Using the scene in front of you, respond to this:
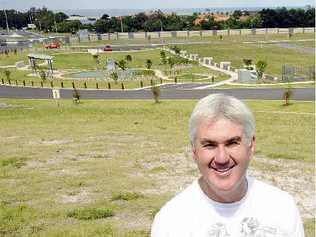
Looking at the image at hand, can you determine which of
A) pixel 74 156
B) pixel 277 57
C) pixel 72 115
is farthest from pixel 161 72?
pixel 74 156

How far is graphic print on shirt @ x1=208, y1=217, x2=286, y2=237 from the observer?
3.18 metres

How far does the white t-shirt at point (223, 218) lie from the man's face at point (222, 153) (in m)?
0.15

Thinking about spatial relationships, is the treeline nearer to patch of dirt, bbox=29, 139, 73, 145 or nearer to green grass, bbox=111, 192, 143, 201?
patch of dirt, bbox=29, 139, 73, 145

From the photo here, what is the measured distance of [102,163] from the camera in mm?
15648

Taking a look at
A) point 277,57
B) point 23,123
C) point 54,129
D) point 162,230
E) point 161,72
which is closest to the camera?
point 162,230

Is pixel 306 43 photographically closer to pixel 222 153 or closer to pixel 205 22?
pixel 205 22

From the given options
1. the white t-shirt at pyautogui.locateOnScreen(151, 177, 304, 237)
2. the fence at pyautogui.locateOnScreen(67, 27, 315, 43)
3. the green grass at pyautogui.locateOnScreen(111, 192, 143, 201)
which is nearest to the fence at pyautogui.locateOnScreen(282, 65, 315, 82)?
the green grass at pyautogui.locateOnScreen(111, 192, 143, 201)

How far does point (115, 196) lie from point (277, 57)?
6915 cm

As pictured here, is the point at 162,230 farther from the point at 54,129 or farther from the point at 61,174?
the point at 54,129

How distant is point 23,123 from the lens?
26016 millimetres

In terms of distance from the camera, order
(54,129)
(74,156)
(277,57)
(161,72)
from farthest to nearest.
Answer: (277,57) < (161,72) < (54,129) < (74,156)

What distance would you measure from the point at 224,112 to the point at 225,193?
60 centimetres

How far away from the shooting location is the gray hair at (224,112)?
3.13m

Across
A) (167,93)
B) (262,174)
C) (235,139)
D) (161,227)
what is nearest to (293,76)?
(167,93)
